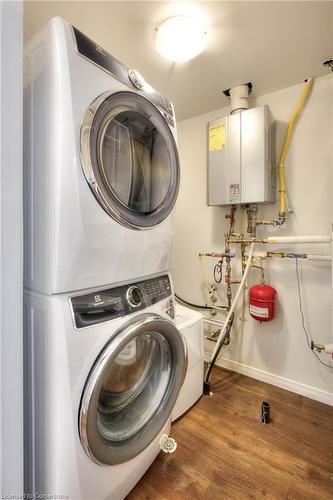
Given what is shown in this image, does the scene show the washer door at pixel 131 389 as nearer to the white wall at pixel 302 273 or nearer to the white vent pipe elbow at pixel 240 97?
the white wall at pixel 302 273

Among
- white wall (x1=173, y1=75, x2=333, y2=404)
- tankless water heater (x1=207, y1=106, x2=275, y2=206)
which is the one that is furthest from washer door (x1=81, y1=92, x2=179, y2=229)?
white wall (x1=173, y1=75, x2=333, y2=404)

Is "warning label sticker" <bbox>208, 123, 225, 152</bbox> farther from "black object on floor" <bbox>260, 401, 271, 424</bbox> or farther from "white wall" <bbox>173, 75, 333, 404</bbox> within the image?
"black object on floor" <bbox>260, 401, 271, 424</bbox>

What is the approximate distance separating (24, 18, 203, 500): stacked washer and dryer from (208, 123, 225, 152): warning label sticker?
2.99 feet

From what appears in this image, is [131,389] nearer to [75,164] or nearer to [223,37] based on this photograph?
[75,164]

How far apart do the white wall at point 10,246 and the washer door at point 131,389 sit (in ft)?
0.68

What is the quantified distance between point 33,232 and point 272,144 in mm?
1704

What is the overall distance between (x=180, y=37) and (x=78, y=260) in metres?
1.25

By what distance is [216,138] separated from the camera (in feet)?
5.94

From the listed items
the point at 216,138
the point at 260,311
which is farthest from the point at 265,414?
the point at 216,138

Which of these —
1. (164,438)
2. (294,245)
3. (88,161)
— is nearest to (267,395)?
(164,438)

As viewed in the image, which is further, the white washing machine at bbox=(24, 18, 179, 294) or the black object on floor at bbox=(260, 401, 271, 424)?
the black object on floor at bbox=(260, 401, 271, 424)

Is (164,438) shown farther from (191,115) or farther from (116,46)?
(191,115)

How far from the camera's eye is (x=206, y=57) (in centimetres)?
147

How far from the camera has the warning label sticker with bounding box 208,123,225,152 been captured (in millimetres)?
1779
